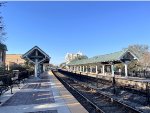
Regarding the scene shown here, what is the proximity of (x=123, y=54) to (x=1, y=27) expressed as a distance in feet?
79.6

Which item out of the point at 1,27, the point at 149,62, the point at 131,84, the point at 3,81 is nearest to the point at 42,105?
the point at 3,81

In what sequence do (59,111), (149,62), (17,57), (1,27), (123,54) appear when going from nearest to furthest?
1. (59,111)
2. (1,27)
3. (123,54)
4. (149,62)
5. (17,57)

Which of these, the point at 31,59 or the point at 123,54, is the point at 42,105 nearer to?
the point at 31,59

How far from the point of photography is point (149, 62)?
A: 59562 mm

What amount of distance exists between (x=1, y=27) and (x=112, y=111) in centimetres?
1324

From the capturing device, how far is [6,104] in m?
13.2

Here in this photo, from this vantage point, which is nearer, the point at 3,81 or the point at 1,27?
the point at 3,81

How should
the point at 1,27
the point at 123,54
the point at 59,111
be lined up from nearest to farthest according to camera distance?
the point at 59,111 → the point at 1,27 → the point at 123,54

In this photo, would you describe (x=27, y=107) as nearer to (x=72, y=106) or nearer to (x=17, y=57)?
(x=72, y=106)

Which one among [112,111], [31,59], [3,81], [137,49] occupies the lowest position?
[112,111]

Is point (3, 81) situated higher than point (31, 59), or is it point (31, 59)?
point (31, 59)

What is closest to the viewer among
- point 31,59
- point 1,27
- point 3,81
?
point 3,81

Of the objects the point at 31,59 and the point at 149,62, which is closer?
the point at 31,59

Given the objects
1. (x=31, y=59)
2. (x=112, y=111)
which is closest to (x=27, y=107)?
(x=112, y=111)
